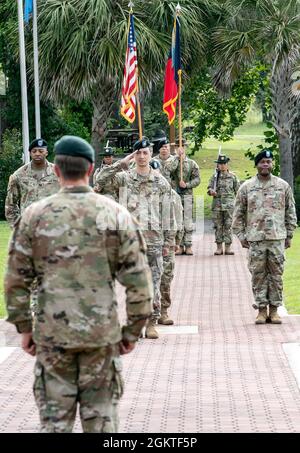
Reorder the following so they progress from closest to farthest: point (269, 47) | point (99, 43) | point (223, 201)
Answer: point (223, 201), point (269, 47), point (99, 43)

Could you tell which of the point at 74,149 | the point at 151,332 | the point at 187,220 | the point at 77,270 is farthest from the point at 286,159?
the point at 77,270

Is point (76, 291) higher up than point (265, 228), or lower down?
higher up

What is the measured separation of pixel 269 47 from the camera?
3381cm

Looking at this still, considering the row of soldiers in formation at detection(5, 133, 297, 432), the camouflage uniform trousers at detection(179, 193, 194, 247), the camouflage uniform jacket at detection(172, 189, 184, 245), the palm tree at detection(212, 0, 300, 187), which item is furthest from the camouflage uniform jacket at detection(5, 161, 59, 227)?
the palm tree at detection(212, 0, 300, 187)

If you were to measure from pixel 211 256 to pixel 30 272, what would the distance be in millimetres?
18310

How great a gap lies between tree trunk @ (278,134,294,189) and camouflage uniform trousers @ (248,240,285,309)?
2036 cm

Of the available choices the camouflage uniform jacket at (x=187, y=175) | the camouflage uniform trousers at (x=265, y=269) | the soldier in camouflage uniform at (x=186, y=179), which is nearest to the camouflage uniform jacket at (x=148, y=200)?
the camouflage uniform trousers at (x=265, y=269)

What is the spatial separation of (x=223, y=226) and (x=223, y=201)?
1.76 ft

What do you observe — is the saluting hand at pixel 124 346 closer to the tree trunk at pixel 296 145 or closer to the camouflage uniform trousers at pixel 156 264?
the camouflage uniform trousers at pixel 156 264

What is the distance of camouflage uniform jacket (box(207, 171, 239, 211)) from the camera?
2559 centimetres

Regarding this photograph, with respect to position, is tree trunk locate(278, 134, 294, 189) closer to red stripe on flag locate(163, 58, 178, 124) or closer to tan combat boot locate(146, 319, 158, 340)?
red stripe on flag locate(163, 58, 178, 124)

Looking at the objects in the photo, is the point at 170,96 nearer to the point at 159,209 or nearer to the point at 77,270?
the point at 159,209

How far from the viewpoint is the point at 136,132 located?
135 feet

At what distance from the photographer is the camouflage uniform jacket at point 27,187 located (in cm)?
1484
